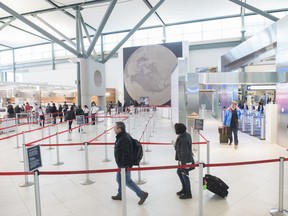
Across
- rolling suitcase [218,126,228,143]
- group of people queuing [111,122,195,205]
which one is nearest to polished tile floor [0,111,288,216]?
group of people queuing [111,122,195,205]

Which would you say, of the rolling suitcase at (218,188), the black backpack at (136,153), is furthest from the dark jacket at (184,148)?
the black backpack at (136,153)

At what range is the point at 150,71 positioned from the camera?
2636 centimetres

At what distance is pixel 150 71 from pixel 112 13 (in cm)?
765

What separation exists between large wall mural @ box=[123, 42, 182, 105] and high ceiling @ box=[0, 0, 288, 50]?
3.02 meters

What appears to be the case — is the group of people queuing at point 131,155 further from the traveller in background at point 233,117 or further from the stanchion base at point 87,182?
the traveller in background at point 233,117

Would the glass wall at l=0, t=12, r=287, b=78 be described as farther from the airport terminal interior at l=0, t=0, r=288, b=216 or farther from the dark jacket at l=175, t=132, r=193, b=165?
the dark jacket at l=175, t=132, r=193, b=165

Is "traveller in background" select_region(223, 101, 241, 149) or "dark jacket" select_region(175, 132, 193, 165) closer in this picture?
"dark jacket" select_region(175, 132, 193, 165)

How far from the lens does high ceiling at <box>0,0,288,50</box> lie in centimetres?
1761

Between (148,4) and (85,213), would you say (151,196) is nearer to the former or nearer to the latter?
(85,213)

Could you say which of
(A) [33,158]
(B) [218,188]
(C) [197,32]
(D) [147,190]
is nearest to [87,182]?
(D) [147,190]

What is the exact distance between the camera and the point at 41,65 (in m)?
33.9

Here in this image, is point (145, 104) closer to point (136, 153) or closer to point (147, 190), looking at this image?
point (147, 190)

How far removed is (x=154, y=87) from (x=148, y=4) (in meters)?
9.49

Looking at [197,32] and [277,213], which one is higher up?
[197,32]
